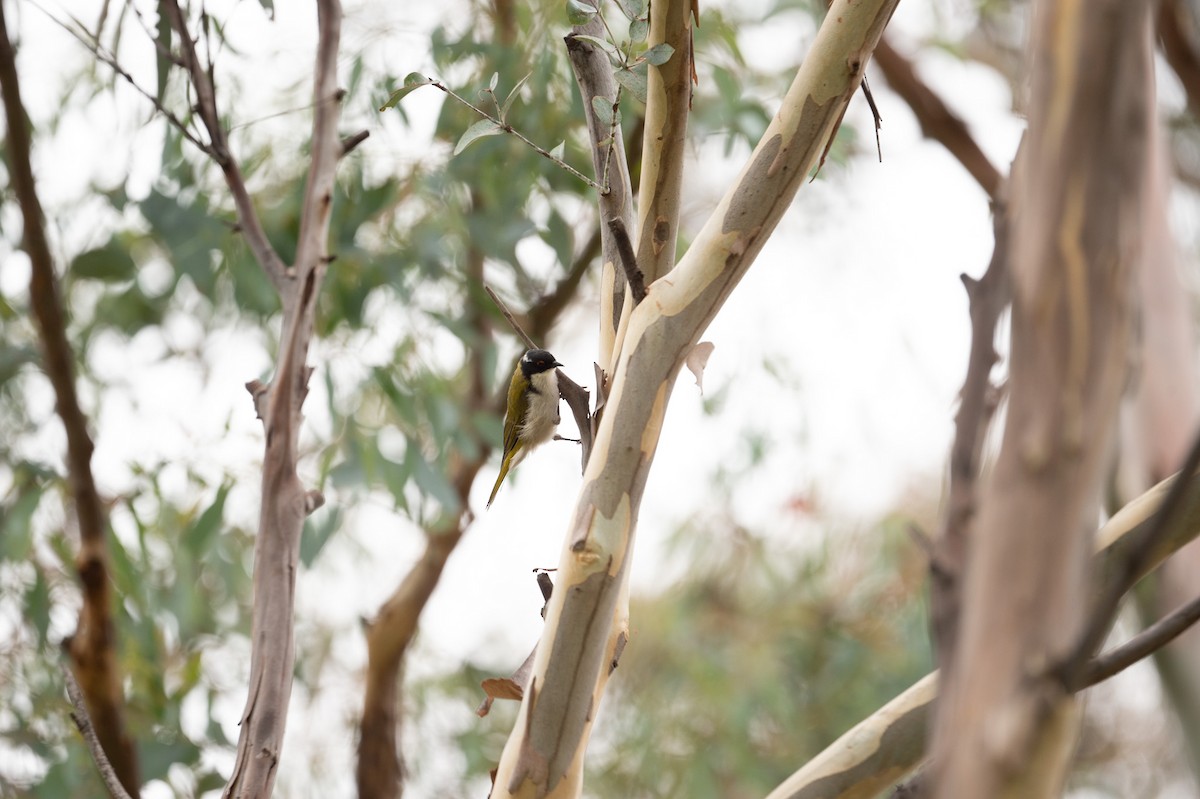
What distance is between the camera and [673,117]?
3.34 ft

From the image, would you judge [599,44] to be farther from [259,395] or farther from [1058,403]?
[1058,403]

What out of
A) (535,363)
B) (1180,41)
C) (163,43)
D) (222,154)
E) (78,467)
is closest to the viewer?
(222,154)

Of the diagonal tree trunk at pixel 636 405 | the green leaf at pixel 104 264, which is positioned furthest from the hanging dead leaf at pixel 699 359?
the green leaf at pixel 104 264

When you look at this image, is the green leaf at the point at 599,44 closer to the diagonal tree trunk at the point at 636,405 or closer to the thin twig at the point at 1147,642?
the diagonal tree trunk at the point at 636,405

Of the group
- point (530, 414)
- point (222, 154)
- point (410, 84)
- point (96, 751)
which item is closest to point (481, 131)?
point (410, 84)

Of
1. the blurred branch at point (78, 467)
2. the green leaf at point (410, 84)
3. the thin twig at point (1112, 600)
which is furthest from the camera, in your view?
the blurred branch at point (78, 467)

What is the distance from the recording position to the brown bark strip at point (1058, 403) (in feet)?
1.44

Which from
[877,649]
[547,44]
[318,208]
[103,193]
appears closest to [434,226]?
[547,44]

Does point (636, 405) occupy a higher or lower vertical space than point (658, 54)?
lower

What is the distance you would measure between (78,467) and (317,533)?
0.49m

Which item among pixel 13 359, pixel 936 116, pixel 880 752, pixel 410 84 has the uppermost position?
pixel 936 116

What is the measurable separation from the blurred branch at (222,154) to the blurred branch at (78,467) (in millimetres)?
699

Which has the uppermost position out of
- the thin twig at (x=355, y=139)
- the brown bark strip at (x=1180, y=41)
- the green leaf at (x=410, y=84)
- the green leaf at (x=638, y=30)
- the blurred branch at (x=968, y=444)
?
the brown bark strip at (x=1180, y=41)

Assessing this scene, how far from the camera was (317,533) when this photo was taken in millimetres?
2182
